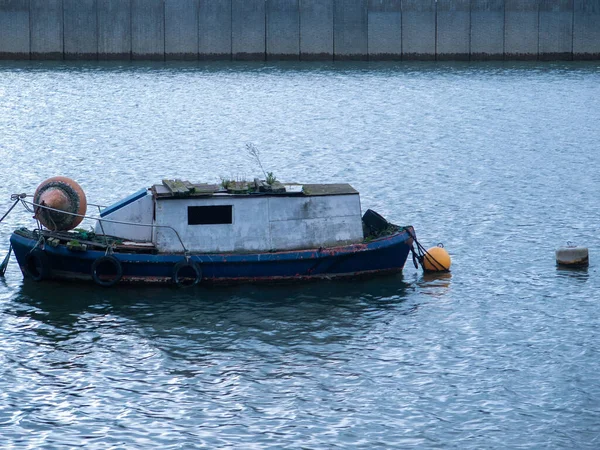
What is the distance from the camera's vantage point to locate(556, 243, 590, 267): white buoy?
97.3 ft

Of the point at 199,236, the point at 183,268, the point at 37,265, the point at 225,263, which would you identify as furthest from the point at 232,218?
the point at 37,265

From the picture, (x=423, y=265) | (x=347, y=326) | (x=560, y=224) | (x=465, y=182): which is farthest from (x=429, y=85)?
(x=347, y=326)

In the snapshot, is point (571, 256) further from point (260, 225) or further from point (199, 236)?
point (199, 236)

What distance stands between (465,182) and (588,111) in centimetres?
2310

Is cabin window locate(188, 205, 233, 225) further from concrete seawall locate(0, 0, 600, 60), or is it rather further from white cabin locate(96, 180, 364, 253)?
concrete seawall locate(0, 0, 600, 60)

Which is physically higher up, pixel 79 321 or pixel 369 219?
pixel 369 219

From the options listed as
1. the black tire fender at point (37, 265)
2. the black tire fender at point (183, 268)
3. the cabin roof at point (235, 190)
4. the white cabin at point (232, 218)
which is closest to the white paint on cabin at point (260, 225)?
the white cabin at point (232, 218)

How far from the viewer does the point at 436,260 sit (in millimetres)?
29062

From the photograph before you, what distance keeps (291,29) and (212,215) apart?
5546 cm

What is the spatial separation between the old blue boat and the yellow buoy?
2.25 metres

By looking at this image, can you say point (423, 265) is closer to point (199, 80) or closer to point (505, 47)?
point (199, 80)

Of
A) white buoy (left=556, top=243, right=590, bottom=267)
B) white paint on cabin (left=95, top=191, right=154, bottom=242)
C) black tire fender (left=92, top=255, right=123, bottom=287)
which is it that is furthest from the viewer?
white buoy (left=556, top=243, right=590, bottom=267)

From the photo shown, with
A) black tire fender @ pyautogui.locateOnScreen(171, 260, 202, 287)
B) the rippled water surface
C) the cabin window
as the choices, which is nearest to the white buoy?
the rippled water surface

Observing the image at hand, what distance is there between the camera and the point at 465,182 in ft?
138
